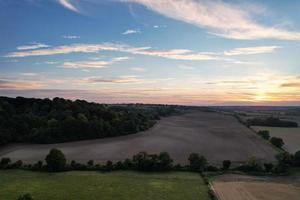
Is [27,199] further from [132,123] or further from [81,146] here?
[132,123]

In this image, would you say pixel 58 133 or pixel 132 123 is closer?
pixel 58 133

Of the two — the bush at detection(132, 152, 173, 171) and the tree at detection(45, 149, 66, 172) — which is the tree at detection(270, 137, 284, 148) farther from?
the tree at detection(45, 149, 66, 172)

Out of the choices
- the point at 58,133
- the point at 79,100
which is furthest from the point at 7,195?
the point at 79,100

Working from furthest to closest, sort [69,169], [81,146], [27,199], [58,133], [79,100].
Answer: [79,100]
[58,133]
[81,146]
[69,169]
[27,199]

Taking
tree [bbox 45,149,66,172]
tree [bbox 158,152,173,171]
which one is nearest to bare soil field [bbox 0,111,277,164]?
tree [bbox 158,152,173,171]

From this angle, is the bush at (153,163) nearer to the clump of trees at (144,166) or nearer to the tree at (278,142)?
the clump of trees at (144,166)

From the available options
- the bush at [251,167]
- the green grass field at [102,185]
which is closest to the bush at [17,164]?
the green grass field at [102,185]

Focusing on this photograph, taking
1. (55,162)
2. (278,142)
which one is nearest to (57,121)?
(55,162)
